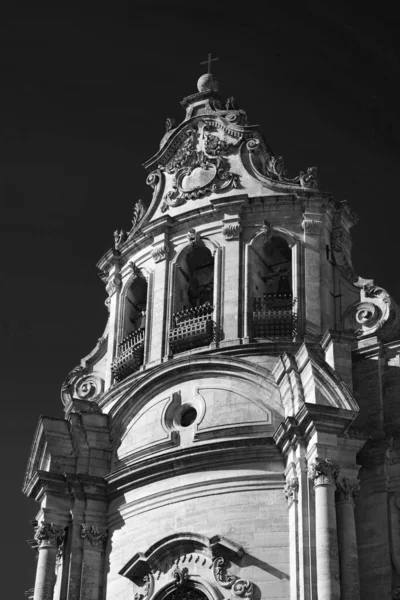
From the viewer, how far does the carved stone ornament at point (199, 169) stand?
3119cm

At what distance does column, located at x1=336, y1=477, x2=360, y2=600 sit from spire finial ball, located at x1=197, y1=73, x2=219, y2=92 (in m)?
11.7

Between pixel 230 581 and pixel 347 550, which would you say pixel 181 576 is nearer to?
pixel 230 581

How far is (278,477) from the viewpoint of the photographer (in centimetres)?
2653

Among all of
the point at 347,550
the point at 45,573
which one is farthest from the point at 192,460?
the point at 347,550

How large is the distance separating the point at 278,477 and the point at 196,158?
27.9ft

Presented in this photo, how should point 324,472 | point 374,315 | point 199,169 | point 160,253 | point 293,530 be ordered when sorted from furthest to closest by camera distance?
point 199,169, point 160,253, point 374,315, point 293,530, point 324,472

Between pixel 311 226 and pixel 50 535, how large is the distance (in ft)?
27.0

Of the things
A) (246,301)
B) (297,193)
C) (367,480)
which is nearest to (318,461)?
(367,480)

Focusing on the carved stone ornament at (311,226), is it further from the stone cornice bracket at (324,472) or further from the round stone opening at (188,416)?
the stone cornice bracket at (324,472)

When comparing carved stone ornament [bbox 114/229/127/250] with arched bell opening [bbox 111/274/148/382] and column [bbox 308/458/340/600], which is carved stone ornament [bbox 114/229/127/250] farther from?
column [bbox 308/458/340/600]

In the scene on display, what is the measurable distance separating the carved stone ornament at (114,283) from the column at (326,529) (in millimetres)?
8194

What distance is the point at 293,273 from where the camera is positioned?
1160 inches

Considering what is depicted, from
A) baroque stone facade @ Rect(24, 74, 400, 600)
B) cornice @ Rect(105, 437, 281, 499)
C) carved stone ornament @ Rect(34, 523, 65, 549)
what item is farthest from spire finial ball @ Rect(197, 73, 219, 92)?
carved stone ornament @ Rect(34, 523, 65, 549)

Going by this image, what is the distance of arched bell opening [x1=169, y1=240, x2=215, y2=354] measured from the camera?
95.8ft
